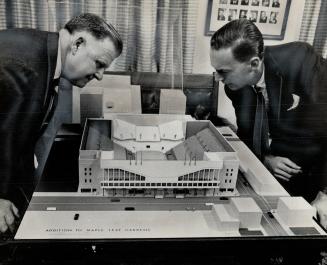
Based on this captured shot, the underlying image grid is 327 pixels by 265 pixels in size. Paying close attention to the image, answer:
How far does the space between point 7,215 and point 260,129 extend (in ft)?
6.53

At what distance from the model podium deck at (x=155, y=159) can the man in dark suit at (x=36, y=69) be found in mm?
367

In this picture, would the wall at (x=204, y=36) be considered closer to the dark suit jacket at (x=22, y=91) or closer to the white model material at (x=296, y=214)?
the dark suit jacket at (x=22, y=91)

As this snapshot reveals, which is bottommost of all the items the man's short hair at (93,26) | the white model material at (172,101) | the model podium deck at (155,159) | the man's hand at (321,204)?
the man's hand at (321,204)

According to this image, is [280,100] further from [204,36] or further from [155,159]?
[155,159]

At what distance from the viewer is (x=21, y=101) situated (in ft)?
8.21

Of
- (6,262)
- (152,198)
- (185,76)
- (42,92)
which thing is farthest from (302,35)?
(6,262)

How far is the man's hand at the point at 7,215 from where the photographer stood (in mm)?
2613

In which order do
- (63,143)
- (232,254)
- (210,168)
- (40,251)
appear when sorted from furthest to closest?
(63,143), (210,168), (232,254), (40,251)

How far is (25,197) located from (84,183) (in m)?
0.47

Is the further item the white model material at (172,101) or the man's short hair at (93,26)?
the white model material at (172,101)

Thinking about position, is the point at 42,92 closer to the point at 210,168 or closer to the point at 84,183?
the point at 84,183

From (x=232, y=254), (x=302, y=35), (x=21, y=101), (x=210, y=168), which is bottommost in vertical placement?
(x=232, y=254)

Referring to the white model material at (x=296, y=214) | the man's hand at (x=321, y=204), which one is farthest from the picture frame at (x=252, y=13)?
the man's hand at (x=321, y=204)

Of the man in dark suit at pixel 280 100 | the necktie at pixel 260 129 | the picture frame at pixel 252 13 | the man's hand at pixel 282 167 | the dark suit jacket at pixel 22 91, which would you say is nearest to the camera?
the dark suit jacket at pixel 22 91
